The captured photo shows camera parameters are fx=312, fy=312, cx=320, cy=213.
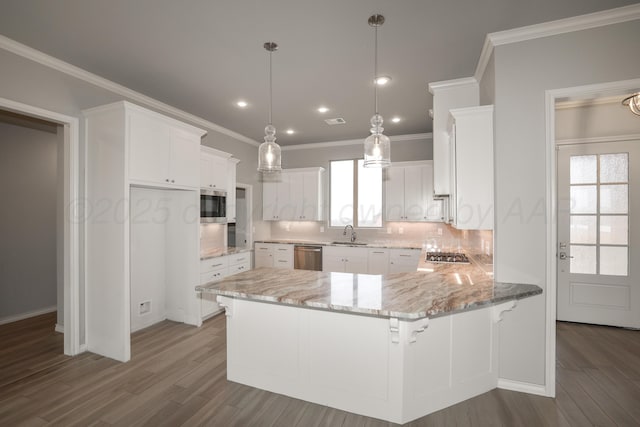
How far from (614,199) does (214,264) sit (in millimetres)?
5295

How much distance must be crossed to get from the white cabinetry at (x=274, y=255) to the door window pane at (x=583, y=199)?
4386mm

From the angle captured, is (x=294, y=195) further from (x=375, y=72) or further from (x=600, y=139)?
(x=600, y=139)

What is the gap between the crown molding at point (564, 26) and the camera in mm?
2229

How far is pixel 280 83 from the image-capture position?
11.5ft

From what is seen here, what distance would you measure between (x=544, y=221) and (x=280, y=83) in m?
2.87

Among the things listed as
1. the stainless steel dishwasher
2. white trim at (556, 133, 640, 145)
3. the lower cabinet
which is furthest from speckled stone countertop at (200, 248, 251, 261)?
white trim at (556, 133, 640, 145)

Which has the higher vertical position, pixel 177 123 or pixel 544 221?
pixel 177 123

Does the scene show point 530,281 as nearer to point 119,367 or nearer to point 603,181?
point 603,181

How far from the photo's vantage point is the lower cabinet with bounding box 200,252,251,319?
425cm

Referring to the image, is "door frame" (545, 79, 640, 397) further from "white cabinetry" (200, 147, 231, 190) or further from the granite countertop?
"white cabinetry" (200, 147, 231, 190)

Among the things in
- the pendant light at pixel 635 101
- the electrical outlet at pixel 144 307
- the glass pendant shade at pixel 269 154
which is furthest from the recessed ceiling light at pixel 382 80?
the electrical outlet at pixel 144 307

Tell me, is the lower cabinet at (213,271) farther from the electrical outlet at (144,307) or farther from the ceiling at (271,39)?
the ceiling at (271,39)

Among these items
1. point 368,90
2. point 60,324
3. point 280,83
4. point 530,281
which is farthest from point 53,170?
point 530,281

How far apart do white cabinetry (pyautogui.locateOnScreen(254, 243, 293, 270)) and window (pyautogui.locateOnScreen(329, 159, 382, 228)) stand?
3.52ft
